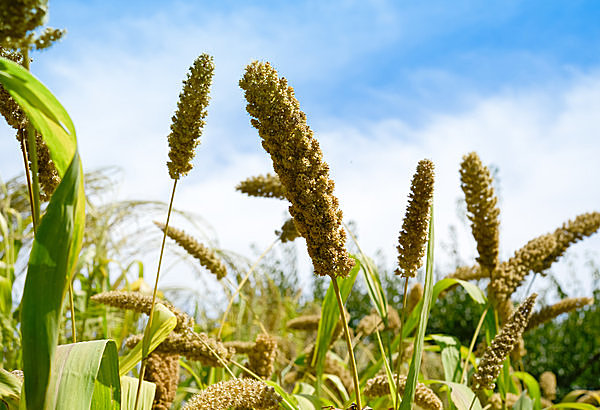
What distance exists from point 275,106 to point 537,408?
1.37 metres

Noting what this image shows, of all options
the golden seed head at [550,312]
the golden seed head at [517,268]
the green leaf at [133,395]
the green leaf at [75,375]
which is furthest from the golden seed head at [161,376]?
the golden seed head at [550,312]

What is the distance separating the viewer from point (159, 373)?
3.88 ft

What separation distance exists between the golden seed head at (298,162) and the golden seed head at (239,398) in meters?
0.18

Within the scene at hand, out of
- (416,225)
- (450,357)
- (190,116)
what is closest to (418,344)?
(416,225)

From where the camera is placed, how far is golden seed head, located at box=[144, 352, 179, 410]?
3.87 ft

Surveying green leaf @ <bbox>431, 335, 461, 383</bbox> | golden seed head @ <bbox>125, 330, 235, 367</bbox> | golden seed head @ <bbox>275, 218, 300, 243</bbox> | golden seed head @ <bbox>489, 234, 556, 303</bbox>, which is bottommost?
green leaf @ <bbox>431, 335, 461, 383</bbox>

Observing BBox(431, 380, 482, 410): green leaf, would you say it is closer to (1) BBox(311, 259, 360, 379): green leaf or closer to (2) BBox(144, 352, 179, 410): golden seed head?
(1) BBox(311, 259, 360, 379): green leaf

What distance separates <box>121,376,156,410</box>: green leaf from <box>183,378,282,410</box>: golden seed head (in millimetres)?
238

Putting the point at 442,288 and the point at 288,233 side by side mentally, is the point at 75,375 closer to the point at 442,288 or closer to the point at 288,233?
the point at 288,233

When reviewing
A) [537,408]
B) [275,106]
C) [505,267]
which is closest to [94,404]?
[275,106]

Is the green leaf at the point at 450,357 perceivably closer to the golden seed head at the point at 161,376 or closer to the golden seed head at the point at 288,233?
the golden seed head at the point at 288,233

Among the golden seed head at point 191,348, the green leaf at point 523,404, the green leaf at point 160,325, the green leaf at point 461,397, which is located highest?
the green leaf at point 160,325

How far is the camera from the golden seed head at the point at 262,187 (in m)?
1.47

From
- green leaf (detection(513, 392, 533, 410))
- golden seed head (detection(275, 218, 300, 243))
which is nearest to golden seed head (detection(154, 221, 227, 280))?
golden seed head (detection(275, 218, 300, 243))
